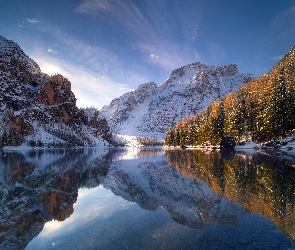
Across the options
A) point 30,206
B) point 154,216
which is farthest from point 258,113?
point 30,206

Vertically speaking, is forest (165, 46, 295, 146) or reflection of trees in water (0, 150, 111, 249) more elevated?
forest (165, 46, 295, 146)

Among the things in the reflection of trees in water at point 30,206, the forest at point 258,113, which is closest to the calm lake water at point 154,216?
the reflection of trees in water at point 30,206

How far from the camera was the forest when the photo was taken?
152 ft

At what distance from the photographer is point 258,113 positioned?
57.0 meters

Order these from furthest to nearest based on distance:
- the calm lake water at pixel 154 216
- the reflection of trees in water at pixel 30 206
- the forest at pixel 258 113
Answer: the forest at pixel 258 113
the reflection of trees in water at pixel 30 206
the calm lake water at pixel 154 216

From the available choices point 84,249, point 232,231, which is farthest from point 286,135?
point 84,249

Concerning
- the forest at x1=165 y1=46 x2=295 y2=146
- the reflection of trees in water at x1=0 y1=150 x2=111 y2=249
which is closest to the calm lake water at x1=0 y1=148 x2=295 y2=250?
the reflection of trees in water at x1=0 y1=150 x2=111 y2=249

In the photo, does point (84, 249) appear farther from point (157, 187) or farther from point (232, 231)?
point (157, 187)

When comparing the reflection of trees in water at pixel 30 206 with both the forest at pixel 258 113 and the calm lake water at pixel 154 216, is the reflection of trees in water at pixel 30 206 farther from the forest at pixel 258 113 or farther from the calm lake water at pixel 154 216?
the forest at pixel 258 113

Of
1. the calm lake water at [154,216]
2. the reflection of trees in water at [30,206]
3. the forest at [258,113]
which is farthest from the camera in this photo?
the forest at [258,113]

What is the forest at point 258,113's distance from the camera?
152 feet

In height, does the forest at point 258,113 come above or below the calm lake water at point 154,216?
above

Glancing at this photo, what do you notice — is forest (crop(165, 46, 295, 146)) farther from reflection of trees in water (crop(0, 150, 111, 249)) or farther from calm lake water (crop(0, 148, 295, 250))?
reflection of trees in water (crop(0, 150, 111, 249))

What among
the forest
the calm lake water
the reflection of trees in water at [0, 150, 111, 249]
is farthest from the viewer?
the forest
